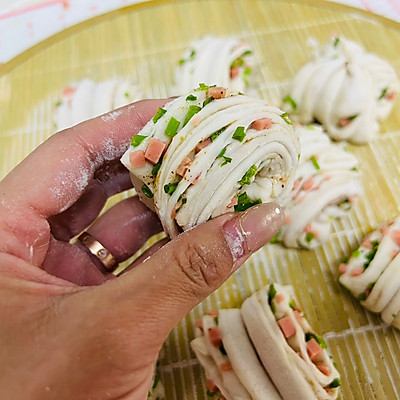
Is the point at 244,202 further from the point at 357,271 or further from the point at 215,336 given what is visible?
the point at 357,271

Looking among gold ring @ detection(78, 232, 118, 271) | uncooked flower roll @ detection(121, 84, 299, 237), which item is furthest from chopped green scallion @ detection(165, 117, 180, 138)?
gold ring @ detection(78, 232, 118, 271)

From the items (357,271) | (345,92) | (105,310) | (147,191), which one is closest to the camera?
(105,310)

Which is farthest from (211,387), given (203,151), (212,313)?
(203,151)

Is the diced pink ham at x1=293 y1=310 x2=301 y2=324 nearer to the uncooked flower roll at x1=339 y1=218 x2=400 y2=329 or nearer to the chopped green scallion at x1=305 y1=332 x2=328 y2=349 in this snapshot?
the chopped green scallion at x1=305 y1=332 x2=328 y2=349

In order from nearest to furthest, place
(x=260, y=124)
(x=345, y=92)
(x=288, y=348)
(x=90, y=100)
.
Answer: (x=260, y=124) → (x=288, y=348) → (x=345, y=92) → (x=90, y=100)

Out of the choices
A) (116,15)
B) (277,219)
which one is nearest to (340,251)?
(277,219)

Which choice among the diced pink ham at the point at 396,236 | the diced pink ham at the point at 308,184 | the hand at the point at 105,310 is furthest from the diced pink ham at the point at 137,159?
the diced pink ham at the point at 396,236
